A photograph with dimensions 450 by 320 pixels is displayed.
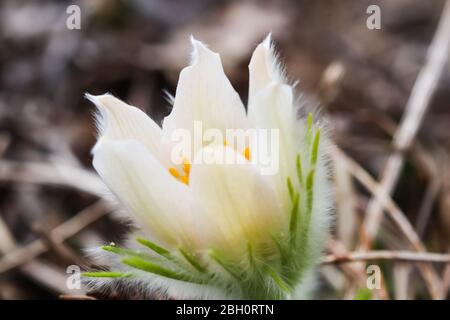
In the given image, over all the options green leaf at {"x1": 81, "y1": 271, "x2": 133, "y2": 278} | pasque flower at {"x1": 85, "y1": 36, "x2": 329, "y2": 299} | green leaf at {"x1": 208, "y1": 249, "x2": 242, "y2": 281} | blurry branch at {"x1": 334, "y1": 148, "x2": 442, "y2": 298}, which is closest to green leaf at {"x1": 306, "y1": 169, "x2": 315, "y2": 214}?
pasque flower at {"x1": 85, "y1": 36, "x2": 329, "y2": 299}

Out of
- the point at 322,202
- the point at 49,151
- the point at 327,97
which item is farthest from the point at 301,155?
the point at 49,151

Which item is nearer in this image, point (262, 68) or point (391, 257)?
point (262, 68)

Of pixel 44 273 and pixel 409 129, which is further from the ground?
pixel 409 129

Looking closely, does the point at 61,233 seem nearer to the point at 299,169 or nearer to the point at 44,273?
the point at 44,273

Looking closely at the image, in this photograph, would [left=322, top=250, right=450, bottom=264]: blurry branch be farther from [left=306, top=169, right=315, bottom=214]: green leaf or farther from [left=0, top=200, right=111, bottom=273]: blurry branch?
[left=0, top=200, right=111, bottom=273]: blurry branch

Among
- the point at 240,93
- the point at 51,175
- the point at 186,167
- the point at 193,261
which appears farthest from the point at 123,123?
the point at 240,93

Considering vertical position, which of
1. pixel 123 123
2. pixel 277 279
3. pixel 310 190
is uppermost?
pixel 123 123

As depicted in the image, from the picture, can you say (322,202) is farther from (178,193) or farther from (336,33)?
(336,33)
